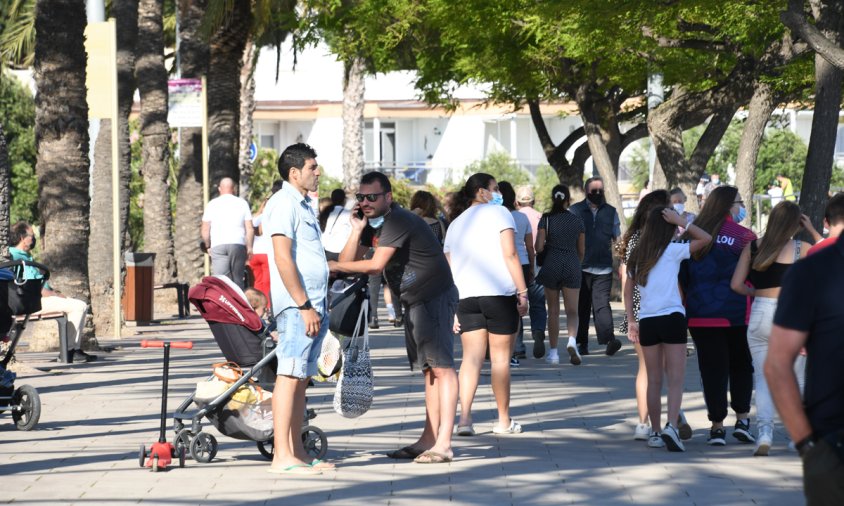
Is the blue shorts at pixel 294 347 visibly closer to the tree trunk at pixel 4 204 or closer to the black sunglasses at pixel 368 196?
the black sunglasses at pixel 368 196

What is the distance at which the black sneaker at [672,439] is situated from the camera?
30.7 ft

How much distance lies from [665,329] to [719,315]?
1.52 ft

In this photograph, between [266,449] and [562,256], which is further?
[562,256]

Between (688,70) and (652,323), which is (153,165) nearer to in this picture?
(688,70)

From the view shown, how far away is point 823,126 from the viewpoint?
50.9 ft

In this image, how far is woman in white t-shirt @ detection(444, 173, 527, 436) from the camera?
9789 millimetres

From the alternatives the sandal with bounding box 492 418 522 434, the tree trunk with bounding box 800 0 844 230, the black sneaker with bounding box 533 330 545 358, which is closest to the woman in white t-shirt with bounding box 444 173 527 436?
the sandal with bounding box 492 418 522 434

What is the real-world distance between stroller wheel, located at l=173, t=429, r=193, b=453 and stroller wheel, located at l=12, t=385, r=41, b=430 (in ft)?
5.74

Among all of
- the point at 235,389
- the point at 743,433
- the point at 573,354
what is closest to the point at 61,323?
the point at 573,354

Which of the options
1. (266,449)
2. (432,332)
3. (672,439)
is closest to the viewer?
(432,332)

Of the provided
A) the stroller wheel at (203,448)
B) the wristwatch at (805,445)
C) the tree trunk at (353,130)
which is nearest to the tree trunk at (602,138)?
the stroller wheel at (203,448)

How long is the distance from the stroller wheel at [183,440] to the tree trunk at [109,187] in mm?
9212

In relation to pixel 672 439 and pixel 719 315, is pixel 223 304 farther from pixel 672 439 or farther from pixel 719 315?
pixel 719 315

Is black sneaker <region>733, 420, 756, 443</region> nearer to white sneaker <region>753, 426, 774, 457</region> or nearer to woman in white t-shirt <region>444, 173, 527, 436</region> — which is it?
white sneaker <region>753, 426, 774, 457</region>
